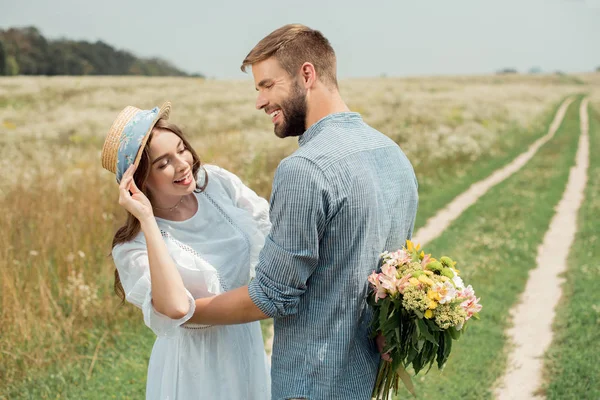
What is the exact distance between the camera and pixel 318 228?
7.08 feet

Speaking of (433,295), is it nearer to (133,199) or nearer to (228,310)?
(228,310)

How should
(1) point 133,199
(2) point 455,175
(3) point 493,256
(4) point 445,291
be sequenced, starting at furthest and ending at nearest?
(2) point 455,175
(3) point 493,256
(1) point 133,199
(4) point 445,291

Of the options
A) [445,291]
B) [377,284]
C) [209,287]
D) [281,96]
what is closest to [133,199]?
[209,287]

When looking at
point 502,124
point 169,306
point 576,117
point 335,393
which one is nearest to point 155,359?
point 169,306

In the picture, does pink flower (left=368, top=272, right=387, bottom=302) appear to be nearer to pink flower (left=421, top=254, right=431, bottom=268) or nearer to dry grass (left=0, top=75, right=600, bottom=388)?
pink flower (left=421, top=254, right=431, bottom=268)

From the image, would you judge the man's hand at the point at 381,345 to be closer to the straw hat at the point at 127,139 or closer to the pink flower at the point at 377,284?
the pink flower at the point at 377,284

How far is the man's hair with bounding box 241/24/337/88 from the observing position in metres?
2.37

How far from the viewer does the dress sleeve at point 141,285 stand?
2457mm

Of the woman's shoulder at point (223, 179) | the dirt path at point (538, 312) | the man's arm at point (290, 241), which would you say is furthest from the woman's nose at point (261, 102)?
the dirt path at point (538, 312)

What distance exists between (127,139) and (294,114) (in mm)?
752

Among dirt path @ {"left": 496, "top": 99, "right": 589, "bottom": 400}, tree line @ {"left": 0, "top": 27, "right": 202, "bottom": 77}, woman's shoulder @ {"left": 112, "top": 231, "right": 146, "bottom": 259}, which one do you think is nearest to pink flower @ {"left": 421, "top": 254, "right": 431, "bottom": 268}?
woman's shoulder @ {"left": 112, "top": 231, "right": 146, "bottom": 259}

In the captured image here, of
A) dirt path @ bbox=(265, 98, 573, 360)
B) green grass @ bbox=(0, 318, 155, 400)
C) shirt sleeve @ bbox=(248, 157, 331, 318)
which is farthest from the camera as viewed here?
dirt path @ bbox=(265, 98, 573, 360)

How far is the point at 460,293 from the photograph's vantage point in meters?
2.39

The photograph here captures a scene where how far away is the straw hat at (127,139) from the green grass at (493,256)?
3.52 meters
